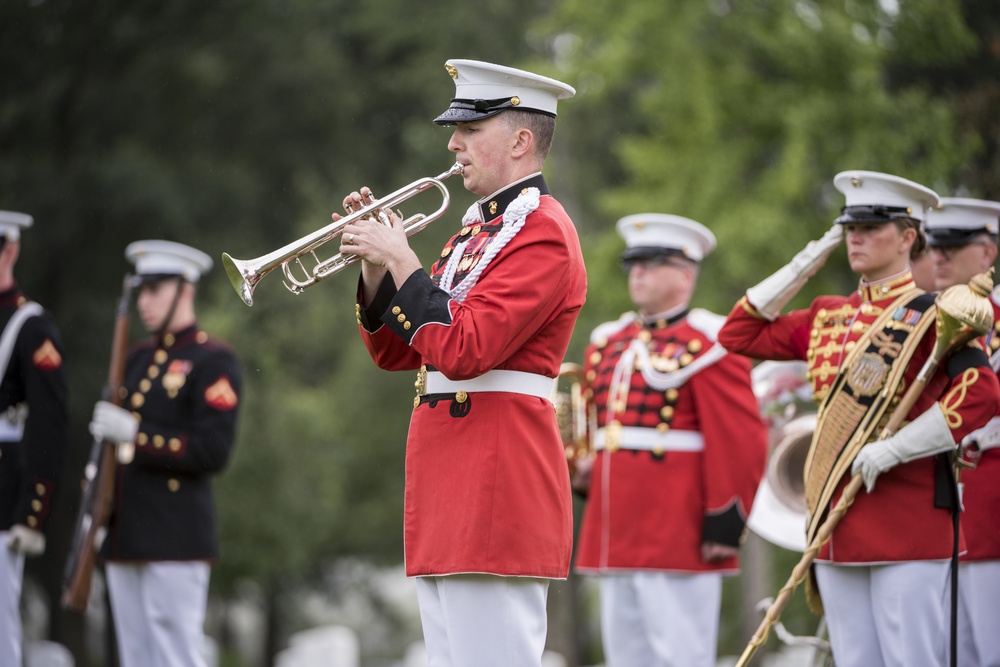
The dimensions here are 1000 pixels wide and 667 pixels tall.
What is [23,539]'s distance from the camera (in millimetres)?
6980

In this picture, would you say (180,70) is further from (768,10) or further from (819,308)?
(819,308)

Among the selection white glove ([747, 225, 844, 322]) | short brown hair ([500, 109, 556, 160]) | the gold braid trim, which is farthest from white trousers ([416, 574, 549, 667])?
white glove ([747, 225, 844, 322])

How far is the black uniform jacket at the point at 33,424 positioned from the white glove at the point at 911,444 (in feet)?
13.3

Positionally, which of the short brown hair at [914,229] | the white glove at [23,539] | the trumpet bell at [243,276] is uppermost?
the short brown hair at [914,229]

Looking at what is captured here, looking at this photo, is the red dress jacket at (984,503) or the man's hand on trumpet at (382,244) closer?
the man's hand on trumpet at (382,244)

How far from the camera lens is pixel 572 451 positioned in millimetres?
7852

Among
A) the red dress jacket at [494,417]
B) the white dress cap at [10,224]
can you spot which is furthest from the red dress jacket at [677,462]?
the white dress cap at [10,224]

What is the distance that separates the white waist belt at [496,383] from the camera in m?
4.52

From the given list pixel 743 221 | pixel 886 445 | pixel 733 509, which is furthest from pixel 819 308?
pixel 743 221

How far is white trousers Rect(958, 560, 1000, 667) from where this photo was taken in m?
6.26

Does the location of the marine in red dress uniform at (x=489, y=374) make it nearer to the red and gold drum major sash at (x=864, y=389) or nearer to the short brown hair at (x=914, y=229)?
the red and gold drum major sash at (x=864, y=389)

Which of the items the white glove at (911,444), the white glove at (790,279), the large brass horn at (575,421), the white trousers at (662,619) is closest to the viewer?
the white glove at (911,444)

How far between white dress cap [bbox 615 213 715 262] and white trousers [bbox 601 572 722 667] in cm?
176

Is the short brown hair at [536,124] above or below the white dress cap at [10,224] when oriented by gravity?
below
